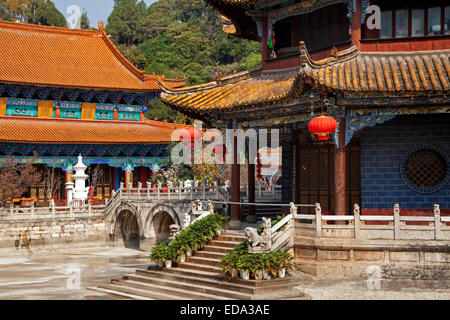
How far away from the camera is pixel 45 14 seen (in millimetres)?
89812

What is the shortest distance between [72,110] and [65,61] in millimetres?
3740

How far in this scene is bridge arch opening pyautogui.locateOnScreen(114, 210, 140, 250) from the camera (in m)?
37.7

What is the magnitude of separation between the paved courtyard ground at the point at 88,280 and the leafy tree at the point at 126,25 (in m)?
60.9

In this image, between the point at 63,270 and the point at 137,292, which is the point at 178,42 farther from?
the point at 137,292

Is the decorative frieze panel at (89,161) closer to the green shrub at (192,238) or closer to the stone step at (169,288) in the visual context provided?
the green shrub at (192,238)

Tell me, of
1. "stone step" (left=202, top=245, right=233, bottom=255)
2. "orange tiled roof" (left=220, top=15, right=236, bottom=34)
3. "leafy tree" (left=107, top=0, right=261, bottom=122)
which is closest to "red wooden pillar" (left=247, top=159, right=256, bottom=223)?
"stone step" (left=202, top=245, right=233, bottom=255)

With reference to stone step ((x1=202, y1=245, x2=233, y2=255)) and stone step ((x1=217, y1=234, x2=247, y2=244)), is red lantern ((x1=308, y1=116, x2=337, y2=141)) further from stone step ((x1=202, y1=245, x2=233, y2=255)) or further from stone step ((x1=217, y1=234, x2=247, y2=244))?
stone step ((x1=202, y1=245, x2=233, y2=255))

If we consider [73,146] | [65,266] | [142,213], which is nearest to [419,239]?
[65,266]

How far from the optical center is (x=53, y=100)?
138ft

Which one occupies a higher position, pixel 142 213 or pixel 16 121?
pixel 16 121

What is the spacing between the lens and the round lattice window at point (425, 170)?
1862cm

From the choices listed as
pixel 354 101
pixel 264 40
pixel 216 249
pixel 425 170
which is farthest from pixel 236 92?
pixel 425 170

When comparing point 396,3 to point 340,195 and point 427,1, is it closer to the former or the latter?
point 427,1
